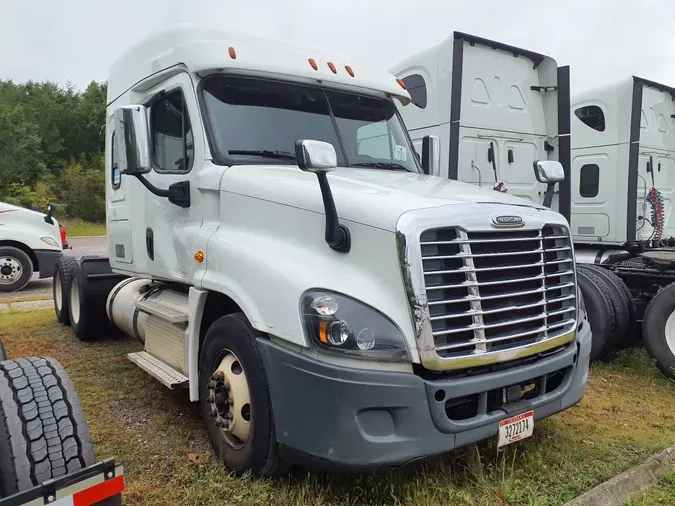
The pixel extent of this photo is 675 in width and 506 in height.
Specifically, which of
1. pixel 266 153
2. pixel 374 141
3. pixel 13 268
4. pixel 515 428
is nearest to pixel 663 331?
pixel 515 428

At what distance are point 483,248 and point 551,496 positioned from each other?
1410mm

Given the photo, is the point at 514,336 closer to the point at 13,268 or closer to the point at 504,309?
the point at 504,309

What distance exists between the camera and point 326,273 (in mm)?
2922

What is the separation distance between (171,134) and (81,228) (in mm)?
34804

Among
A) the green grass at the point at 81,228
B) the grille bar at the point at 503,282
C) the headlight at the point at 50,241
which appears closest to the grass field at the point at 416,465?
the grille bar at the point at 503,282

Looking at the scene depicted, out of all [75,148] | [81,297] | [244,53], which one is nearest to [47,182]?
[75,148]

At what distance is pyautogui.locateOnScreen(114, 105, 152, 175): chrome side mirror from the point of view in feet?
12.2

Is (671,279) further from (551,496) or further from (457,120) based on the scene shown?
(551,496)

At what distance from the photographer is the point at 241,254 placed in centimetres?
329

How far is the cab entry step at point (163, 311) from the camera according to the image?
396 cm

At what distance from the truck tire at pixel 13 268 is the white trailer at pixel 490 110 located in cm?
817

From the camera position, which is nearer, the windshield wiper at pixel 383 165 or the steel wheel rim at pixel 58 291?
the windshield wiper at pixel 383 165

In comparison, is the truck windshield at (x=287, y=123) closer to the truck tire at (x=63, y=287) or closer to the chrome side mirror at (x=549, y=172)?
the chrome side mirror at (x=549, y=172)

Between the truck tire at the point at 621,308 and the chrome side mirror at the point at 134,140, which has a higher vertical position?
the chrome side mirror at the point at 134,140
